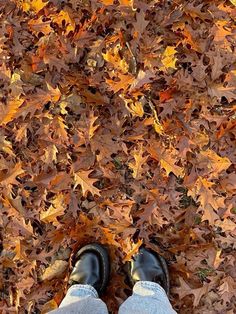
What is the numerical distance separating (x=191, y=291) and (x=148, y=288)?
248 millimetres

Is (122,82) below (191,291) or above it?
above

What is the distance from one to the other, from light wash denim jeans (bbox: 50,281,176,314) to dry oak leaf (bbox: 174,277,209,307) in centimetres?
15

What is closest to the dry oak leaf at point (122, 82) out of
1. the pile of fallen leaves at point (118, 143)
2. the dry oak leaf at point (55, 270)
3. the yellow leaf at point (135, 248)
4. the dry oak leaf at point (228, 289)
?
the pile of fallen leaves at point (118, 143)

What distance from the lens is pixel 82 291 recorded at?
2412 mm

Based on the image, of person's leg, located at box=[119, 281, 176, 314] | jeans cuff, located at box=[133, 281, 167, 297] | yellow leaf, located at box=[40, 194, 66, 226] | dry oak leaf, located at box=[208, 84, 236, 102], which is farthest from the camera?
yellow leaf, located at box=[40, 194, 66, 226]

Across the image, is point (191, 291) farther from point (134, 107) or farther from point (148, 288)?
point (134, 107)

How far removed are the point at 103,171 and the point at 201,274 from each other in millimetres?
748

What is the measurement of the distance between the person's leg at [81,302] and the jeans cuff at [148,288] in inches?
7.4

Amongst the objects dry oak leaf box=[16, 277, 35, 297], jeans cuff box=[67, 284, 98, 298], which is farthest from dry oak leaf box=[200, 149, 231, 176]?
dry oak leaf box=[16, 277, 35, 297]

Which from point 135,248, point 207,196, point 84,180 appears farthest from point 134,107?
point 135,248

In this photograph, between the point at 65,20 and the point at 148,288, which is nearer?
the point at 148,288

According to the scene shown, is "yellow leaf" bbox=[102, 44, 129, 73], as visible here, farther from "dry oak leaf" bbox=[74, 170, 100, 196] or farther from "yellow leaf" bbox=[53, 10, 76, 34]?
"dry oak leaf" bbox=[74, 170, 100, 196]

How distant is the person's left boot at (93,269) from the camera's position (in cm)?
250

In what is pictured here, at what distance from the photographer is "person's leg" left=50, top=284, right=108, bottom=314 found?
2.26 meters
